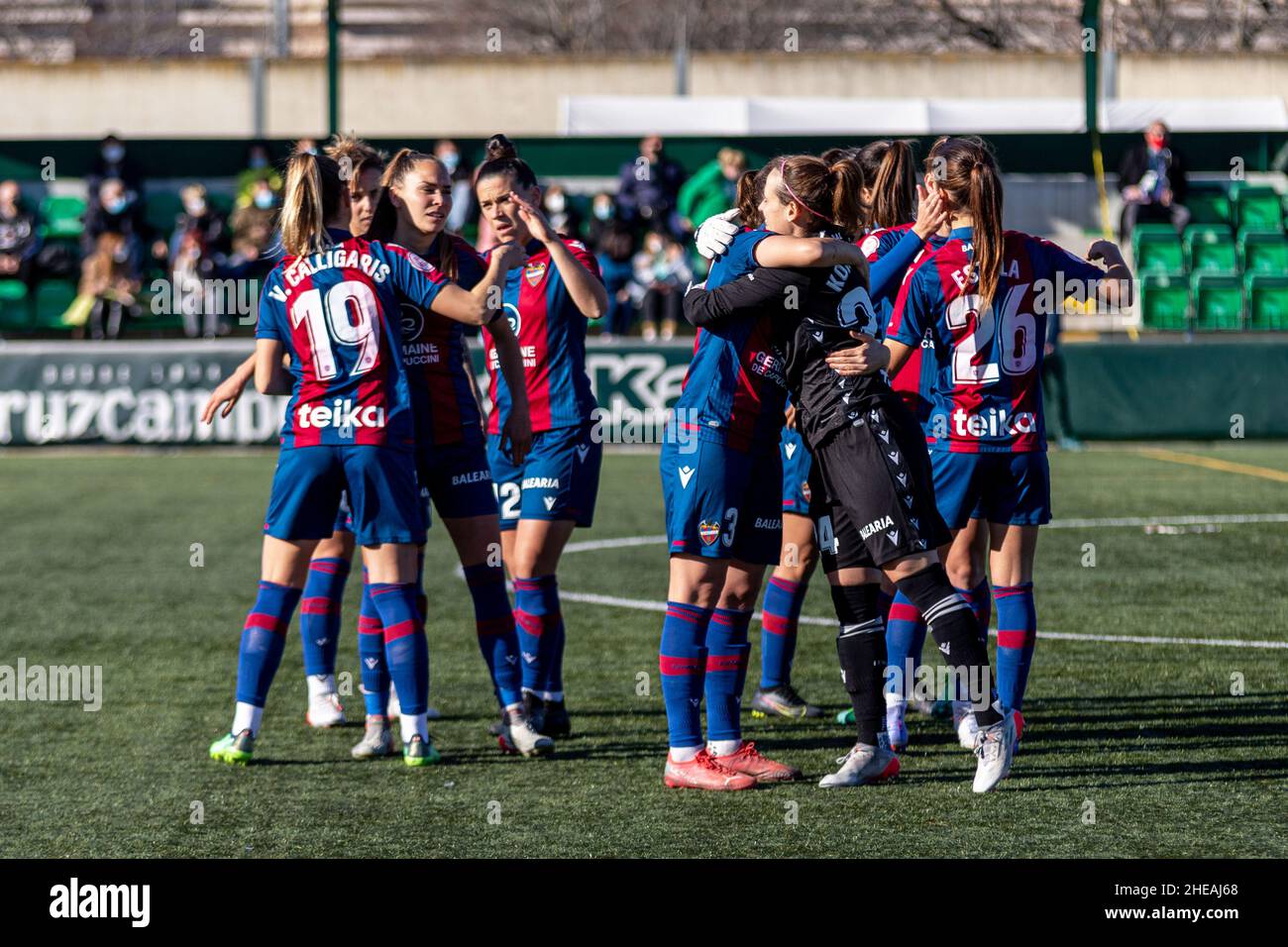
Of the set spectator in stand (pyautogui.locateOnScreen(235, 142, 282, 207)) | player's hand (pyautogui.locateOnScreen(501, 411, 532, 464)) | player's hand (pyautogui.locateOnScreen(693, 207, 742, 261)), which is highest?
spectator in stand (pyautogui.locateOnScreen(235, 142, 282, 207))

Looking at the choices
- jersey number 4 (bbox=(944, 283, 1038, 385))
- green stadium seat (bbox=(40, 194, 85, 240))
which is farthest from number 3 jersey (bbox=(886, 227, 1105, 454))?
green stadium seat (bbox=(40, 194, 85, 240))

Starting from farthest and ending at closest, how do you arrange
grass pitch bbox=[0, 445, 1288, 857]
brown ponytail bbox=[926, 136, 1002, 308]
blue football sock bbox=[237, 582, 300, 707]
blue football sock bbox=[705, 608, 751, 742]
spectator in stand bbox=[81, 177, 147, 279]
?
1. spectator in stand bbox=[81, 177, 147, 279]
2. blue football sock bbox=[237, 582, 300, 707]
3. blue football sock bbox=[705, 608, 751, 742]
4. brown ponytail bbox=[926, 136, 1002, 308]
5. grass pitch bbox=[0, 445, 1288, 857]

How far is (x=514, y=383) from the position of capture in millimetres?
6516

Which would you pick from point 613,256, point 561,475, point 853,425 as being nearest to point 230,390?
point 561,475

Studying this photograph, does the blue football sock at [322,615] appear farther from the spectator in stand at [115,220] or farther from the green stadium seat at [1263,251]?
the green stadium seat at [1263,251]

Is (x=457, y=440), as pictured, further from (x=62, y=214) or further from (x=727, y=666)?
(x=62, y=214)

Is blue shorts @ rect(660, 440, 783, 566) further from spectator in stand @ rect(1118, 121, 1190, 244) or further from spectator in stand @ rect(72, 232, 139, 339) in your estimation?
spectator in stand @ rect(1118, 121, 1190, 244)

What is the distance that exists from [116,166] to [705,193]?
7540mm

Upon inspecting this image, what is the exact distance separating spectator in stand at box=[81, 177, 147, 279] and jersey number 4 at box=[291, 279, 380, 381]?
17068mm

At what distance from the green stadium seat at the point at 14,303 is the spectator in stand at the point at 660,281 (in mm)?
7899

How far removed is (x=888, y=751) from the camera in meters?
6.10

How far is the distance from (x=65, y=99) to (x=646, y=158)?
1224 cm

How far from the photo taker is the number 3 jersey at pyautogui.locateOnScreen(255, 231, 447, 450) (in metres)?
6.16
